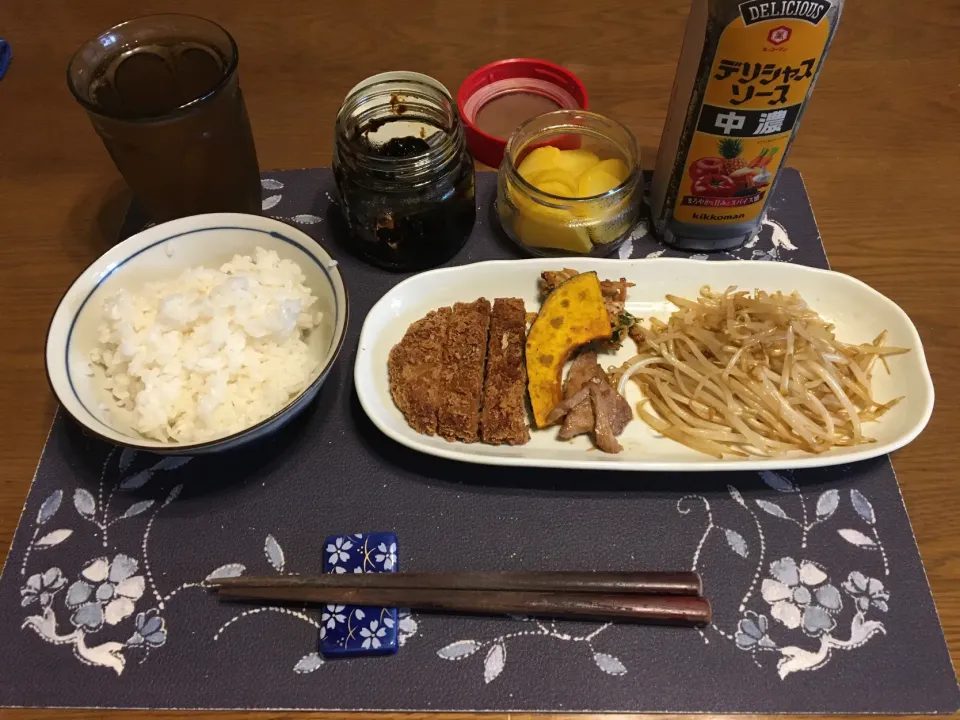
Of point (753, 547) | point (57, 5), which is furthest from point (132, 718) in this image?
point (57, 5)

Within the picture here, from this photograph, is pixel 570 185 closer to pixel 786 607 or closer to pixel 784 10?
pixel 784 10

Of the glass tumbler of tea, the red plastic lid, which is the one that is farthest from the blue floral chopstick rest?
the red plastic lid

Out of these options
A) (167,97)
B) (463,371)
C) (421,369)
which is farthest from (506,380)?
(167,97)

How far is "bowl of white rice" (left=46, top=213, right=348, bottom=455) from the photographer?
4.60 feet

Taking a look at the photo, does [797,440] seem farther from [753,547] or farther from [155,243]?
[155,243]

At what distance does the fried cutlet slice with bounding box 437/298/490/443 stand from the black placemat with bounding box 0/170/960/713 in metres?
0.10

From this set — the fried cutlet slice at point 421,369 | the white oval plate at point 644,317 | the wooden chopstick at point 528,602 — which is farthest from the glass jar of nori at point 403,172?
the wooden chopstick at point 528,602

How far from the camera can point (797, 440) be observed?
1531mm

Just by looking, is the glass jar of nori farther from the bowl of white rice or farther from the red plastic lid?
the red plastic lid

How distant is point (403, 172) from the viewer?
1609 millimetres

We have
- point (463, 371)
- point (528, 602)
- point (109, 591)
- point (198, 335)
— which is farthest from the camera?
point (463, 371)

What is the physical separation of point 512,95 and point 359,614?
183 cm

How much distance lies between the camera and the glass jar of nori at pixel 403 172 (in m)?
A: 1.63

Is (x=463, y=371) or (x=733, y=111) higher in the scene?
(x=733, y=111)
